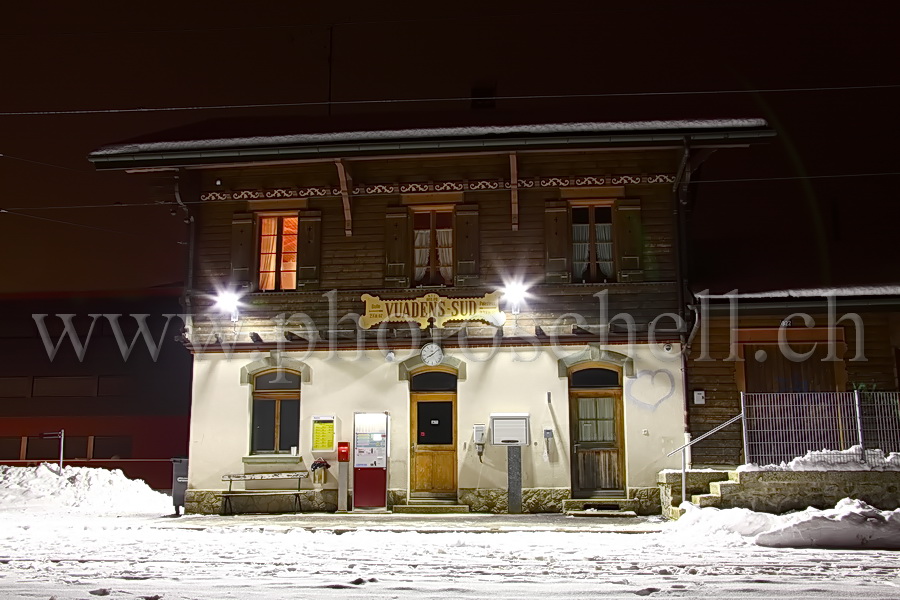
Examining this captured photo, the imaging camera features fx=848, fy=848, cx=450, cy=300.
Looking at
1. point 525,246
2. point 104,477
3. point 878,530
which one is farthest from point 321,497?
point 878,530

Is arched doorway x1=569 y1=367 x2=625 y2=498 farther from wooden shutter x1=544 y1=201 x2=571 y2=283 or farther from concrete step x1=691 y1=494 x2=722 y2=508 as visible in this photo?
concrete step x1=691 y1=494 x2=722 y2=508

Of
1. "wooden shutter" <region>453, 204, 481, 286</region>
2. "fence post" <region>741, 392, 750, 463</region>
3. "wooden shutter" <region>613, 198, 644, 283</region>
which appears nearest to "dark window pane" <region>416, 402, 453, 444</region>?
"wooden shutter" <region>453, 204, 481, 286</region>

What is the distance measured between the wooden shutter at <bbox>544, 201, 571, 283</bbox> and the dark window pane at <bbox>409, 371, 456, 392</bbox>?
264cm

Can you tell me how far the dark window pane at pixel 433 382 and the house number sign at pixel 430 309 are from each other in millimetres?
952

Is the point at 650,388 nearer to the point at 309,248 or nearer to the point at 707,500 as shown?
the point at 707,500

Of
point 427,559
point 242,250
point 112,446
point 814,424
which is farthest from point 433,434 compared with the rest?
point 112,446

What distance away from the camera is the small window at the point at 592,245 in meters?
16.2

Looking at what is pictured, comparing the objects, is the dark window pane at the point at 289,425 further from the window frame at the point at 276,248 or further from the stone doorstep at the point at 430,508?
the stone doorstep at the point at 430,508

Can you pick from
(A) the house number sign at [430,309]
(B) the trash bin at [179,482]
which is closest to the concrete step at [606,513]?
(A) the house number sign at [430,309]

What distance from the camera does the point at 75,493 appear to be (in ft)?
63.8

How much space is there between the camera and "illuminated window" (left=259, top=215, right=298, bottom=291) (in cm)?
1688

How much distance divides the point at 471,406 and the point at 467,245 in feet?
10.1

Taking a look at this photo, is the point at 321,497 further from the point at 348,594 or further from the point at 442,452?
the point at 348,594

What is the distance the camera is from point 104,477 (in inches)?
815
